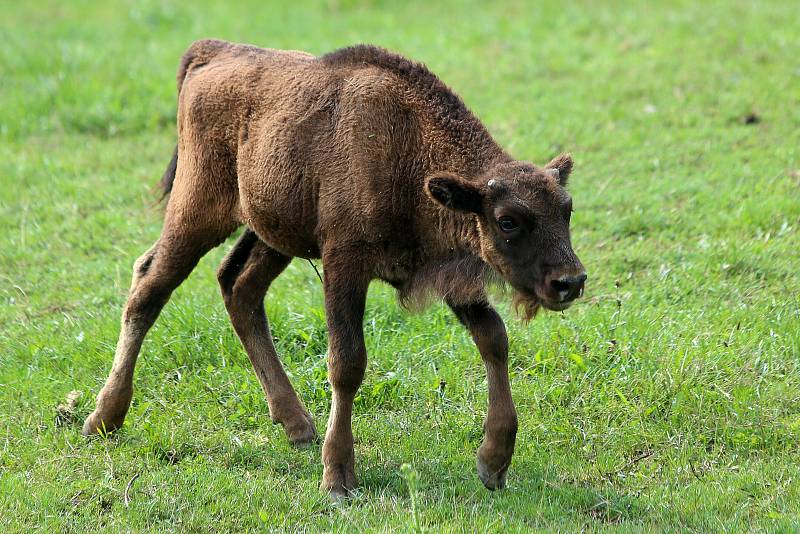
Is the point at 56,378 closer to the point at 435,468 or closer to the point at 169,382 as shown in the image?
the point at 169,382

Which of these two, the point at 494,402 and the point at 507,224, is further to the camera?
the point at 494,402

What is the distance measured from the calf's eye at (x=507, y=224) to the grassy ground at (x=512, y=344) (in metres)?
1.26

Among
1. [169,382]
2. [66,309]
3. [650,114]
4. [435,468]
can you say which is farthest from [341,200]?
[650,114]

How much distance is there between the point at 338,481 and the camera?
582cm

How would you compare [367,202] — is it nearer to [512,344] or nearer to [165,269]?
[165,269]

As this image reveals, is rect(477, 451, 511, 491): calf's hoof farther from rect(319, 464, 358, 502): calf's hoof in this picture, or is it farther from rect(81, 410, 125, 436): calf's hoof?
rect(81, 410, 125, 436): calf's hoof

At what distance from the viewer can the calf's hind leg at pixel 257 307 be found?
6648 mm

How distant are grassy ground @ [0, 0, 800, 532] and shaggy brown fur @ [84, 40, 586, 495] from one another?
1.28ft

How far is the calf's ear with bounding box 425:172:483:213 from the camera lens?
539cm

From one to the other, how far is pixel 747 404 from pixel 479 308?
174cm

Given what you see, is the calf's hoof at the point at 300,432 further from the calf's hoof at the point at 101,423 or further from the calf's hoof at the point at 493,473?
the calf's hoof at the point at 493,473

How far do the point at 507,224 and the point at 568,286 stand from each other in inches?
16.9

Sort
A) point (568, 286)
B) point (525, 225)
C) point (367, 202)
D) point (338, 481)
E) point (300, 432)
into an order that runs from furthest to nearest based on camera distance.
A: point (300, 432) → point (338, 481) → point (367, 202) → point (525, 225) → point (568, 286)

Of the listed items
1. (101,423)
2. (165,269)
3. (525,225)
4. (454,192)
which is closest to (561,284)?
(525,225)
